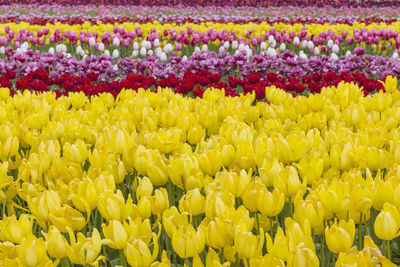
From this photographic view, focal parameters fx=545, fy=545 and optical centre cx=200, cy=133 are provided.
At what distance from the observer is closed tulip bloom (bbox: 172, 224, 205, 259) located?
191cm

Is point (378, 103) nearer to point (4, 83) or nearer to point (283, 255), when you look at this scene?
point (283, 255)

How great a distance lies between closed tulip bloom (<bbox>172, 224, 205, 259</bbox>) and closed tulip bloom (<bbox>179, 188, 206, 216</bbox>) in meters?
0.26

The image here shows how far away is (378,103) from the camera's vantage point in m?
4.09

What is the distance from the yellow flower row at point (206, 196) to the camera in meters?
1.92

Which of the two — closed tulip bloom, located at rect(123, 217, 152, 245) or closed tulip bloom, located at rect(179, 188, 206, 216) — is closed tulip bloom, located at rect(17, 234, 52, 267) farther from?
closed tulip bloom, located at rect(179, 188, 206, 216)

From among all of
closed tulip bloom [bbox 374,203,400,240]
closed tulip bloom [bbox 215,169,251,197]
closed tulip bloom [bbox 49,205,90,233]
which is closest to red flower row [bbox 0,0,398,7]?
closed tulip bloom [bbox 215,169,251,197]

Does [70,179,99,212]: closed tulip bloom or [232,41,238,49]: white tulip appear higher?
[70,179,99,212]: closed tulip bloom

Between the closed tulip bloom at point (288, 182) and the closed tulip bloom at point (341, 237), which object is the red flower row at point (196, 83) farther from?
the closed tulip bloom at point (341, 237)

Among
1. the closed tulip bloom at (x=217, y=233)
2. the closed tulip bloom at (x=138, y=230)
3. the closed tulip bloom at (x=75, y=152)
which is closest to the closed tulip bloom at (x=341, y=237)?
the closed tulip bloom at (x=217, y=233)

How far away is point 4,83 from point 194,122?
362 centimetres

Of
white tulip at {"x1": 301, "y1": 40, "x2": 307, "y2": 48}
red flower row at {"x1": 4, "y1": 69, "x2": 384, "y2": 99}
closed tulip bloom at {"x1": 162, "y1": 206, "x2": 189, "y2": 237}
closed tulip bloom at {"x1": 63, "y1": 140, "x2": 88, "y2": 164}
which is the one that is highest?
closed tulip bloom at {"x1": 162, "y1": 206, "x2": 189, "y2": 237}

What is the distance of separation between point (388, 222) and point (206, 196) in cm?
73

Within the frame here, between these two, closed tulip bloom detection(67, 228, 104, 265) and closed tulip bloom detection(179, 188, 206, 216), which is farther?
closed tulip bloom detection(179, 188, 206, 216)

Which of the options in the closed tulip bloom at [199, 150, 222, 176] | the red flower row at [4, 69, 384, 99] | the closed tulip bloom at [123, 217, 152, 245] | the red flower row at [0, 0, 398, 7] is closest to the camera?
the closed tulip bloom at [123, 217, 152, 245]
